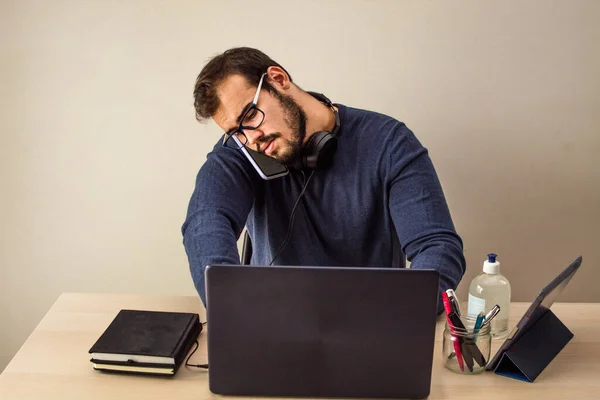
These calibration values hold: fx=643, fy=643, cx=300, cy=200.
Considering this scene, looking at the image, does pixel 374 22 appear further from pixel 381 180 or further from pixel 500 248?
pixel 500 248

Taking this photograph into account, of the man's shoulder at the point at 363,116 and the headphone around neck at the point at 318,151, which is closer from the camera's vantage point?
the headphone around neck at the point at 318,151

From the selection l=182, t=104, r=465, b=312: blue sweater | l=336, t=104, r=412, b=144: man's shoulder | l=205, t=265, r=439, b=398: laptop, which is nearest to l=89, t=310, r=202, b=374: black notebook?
l=205, t=265, r=439, b=398: laptop

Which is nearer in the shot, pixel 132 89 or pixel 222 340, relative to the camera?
pixel 222 340

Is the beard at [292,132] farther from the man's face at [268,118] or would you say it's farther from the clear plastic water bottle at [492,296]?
the clear plastic water bottle at [492,296]

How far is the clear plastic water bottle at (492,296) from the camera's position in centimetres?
134

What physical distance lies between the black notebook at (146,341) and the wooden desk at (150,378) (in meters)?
0.02

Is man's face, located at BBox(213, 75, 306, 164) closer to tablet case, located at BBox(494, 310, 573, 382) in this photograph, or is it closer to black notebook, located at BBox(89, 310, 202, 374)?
black notebook, located at BBox(89, 310, 202, 374)

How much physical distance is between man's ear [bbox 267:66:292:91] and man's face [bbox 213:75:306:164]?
0.02 metres

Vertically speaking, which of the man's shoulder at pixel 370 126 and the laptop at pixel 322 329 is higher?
the man's shoulder at pixel 370 126

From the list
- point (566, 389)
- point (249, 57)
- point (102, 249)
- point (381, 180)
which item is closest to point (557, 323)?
point (566, 389)

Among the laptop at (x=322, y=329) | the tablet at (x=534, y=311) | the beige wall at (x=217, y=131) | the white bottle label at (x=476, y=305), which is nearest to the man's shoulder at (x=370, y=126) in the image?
the beige wall at (x=217, y=131)

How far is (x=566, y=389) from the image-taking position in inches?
45.1

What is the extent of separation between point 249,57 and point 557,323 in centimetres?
96

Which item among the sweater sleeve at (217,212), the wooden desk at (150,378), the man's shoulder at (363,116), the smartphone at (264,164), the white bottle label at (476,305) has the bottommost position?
the wooden desk at (150,378)
